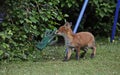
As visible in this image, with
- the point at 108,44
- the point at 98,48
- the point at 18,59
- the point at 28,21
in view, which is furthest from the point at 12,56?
the point at 108,44

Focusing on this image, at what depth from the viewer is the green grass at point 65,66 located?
7055mm

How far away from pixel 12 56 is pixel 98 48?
7.54ft

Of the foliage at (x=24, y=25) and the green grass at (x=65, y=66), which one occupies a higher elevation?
the foliage at (x=24, y=25)

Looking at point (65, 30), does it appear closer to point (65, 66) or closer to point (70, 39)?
point (70, 39)

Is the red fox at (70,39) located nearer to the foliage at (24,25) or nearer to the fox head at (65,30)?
the fox head at (65,30)

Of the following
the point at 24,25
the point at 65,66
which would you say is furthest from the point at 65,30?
the point at 24,25

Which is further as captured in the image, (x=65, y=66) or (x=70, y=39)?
(x=70, y=39)

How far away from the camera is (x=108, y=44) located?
32.9 ft

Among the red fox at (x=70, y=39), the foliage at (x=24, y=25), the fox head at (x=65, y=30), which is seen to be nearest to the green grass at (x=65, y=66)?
the red fox at (x=70, y=39)

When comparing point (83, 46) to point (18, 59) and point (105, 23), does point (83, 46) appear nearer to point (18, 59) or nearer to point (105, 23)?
point (18, 59)

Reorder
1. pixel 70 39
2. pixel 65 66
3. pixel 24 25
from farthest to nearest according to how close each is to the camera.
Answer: pixel 24 25
pixel 70 39
pixel 65 66

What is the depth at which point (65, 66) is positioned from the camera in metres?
7.49

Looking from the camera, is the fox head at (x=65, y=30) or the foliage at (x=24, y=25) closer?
the fox head at (x=65, y=30)

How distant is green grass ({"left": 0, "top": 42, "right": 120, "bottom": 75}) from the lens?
23.1 ft
